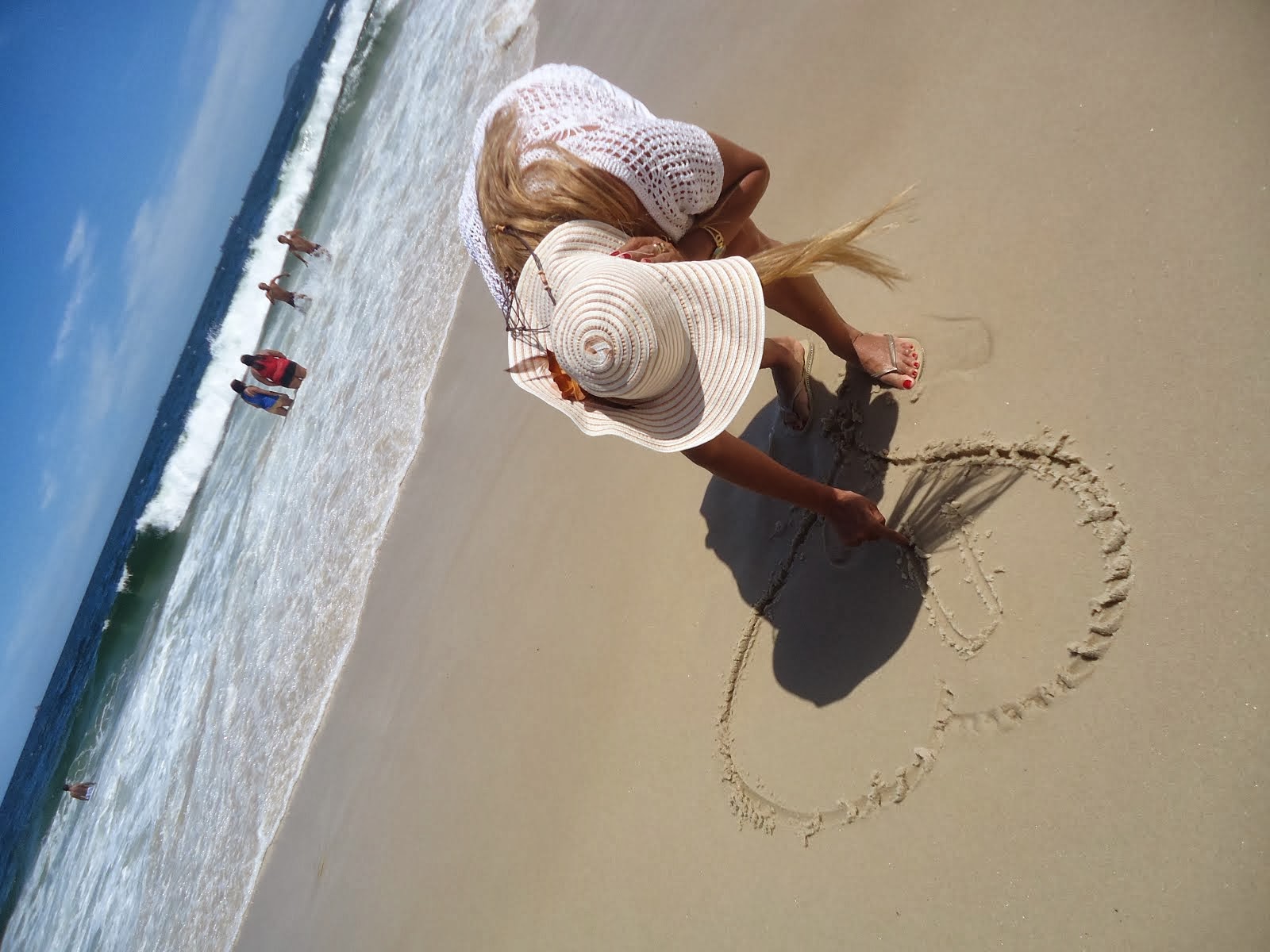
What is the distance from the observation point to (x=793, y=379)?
246cm

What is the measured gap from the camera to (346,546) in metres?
4.98

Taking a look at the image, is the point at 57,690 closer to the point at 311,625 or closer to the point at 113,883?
the point at 113,883

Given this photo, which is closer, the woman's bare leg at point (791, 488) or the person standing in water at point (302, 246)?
the woman's bare leg at point (791, 488)

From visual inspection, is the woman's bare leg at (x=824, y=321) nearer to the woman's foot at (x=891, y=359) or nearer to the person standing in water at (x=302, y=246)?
the woman's foot at (x=891, y=359)

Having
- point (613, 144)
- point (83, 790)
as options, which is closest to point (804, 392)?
point (613, 144)

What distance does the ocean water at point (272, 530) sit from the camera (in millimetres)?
4875

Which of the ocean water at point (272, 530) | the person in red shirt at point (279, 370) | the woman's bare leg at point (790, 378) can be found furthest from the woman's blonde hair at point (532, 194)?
the person in red shirt at point (279, 370)

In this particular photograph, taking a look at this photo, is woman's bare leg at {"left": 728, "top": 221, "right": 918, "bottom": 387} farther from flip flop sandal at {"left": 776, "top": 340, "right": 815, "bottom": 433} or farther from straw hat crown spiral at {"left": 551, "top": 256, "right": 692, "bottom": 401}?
straw hat crown spiral at {"left": 551, "top": 256, "right": 692, "bottom": 401}

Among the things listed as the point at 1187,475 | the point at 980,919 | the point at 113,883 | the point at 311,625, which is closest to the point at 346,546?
the point at 311,625

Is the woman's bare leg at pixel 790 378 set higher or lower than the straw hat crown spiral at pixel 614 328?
higher

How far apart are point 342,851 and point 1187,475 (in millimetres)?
3835

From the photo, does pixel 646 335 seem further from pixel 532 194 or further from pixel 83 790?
pixel 83 790

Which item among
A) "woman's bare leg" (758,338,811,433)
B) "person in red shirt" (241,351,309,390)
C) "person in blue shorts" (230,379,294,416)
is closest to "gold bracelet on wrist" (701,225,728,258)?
"woman's bare leg" (758,338,811,433)

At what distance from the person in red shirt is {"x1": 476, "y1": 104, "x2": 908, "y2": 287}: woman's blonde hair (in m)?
6.05
